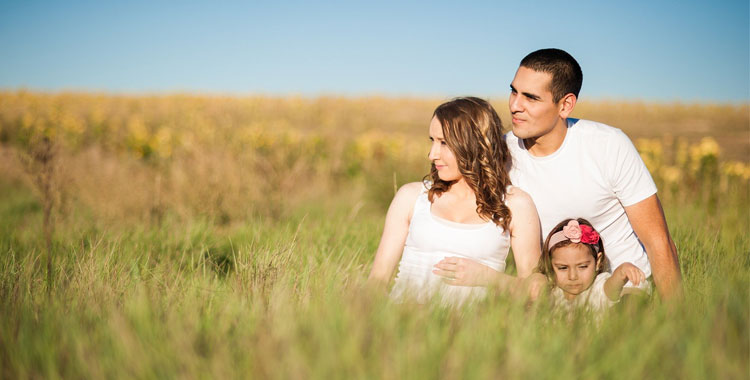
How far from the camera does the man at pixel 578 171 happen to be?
9.31ft

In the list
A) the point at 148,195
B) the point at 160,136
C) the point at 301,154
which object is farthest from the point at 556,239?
the point at 160,136

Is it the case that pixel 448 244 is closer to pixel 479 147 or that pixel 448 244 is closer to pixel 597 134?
pixel 479 147

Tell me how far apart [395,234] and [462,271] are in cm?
47

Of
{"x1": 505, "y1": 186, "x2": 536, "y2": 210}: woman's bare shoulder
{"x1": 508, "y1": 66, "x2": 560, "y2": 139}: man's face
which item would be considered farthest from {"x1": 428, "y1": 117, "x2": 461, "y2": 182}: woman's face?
{"x1": 508, "y1": 66, "x2": 560, "y2": 139}: man's face

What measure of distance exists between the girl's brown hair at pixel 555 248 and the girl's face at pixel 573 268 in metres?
0.02

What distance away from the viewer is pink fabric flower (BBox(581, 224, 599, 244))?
282 cm

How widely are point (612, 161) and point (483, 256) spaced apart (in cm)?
103

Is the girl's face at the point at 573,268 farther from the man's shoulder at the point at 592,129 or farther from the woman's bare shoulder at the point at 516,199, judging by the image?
the man's shoulder at the point at 592,129

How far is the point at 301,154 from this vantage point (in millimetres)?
9383

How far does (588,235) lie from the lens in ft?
9.34

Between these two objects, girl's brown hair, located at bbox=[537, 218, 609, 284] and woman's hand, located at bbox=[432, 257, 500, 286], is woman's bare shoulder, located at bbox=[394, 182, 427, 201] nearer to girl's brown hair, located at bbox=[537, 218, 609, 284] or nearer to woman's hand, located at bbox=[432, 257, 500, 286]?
woman's hand, located at bbox=[432, 257, 500, 286]

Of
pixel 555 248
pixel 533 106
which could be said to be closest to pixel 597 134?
pixel 533 106

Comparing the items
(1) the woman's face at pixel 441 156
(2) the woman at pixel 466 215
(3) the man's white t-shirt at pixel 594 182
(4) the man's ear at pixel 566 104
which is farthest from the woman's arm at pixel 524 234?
(4) the man's ear at pixel 566 104

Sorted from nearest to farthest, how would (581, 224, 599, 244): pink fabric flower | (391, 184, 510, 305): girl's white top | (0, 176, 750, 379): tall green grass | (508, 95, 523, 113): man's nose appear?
(0, 176, 750, 379): tall green grass
(391, 184, 510, 305): girl's white top
(581, 224, 599, 244): pink fabric flower
(508, 95, 523, 113): man's nose
